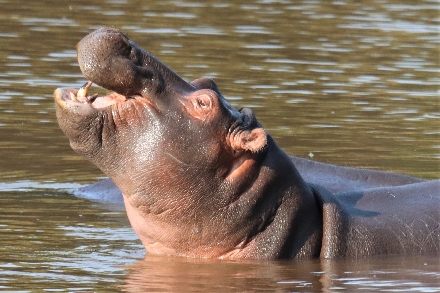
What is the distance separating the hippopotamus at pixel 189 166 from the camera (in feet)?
24.5

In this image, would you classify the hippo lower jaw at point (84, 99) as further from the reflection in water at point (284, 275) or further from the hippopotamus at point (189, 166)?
the reflection in water at point (284, 275)

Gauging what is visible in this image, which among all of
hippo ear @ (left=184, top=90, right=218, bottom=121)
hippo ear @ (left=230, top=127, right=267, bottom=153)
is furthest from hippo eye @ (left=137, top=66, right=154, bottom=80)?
hippo ear @ (left=230, top=127, right=267, bottom=153)

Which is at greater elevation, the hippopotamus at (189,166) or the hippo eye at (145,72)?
the hippo eye at (145,72)

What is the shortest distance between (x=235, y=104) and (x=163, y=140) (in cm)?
612

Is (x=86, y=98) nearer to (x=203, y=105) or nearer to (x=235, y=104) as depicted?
(x=203, y=105)

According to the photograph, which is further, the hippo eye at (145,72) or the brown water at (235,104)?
the brown water at (235,104)

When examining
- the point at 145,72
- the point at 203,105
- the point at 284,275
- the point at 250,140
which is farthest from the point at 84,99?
the point at 284,275

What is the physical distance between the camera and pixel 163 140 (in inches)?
297

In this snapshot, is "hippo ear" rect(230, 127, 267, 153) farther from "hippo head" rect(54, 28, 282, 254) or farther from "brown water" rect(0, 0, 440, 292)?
"brown water" rect(0, 0, 440, 292)

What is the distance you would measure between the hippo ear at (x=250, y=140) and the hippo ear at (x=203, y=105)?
0.68 ft

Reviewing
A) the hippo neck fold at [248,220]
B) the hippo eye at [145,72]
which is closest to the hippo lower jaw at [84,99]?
the hippo eye at [145,72]

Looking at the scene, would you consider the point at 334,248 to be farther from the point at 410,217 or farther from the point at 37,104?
the point at 37,104

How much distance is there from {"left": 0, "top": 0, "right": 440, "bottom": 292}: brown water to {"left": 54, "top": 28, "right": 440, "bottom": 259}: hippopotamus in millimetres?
178

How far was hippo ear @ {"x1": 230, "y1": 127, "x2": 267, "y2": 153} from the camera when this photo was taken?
7562 mm
